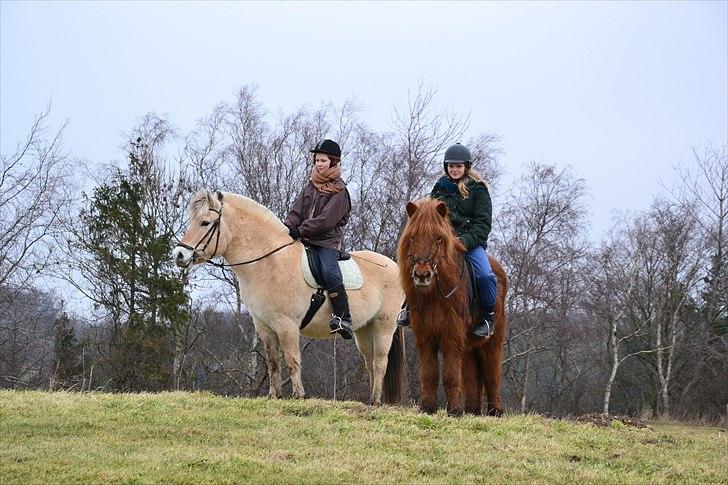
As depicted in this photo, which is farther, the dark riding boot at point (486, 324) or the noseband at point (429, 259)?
the dark riding boot at point (486, 324)

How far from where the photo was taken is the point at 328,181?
10734mm

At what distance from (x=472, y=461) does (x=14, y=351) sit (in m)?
24.3

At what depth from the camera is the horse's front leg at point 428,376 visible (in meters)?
8.70

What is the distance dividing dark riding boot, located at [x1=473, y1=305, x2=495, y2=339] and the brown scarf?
2836 millimetres

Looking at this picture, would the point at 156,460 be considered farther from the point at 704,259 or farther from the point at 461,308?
the point at 704,259

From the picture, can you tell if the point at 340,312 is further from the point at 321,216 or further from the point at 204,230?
the point at 204,230

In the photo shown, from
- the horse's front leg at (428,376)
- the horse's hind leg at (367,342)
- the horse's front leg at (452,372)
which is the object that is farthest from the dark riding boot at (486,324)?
the horse's hind leg at (367,342)

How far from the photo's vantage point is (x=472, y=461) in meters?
6.45

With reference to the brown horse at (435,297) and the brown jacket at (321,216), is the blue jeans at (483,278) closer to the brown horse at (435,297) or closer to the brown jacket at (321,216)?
the brown horse at (435,297)

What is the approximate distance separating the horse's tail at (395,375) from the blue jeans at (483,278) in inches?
121

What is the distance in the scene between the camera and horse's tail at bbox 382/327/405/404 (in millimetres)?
11797

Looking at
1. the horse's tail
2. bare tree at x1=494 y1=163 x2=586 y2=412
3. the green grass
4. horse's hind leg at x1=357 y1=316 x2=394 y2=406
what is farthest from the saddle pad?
bare tree at x1=494 y1=163 x2=586 y2=412

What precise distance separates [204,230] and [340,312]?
218cm

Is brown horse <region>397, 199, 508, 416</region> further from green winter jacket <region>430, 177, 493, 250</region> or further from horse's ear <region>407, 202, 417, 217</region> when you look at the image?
green winter jacket <region>430, 177, 493, 250</region>
